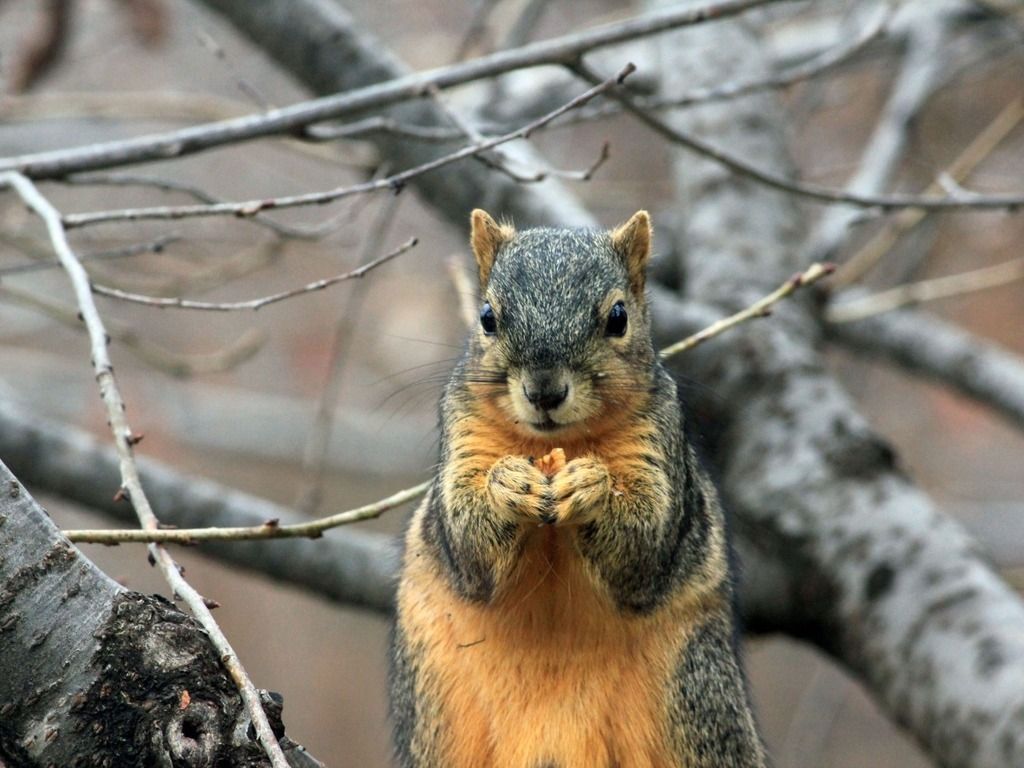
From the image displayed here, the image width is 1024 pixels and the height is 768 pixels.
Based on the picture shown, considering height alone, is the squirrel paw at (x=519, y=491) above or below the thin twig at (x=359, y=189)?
below

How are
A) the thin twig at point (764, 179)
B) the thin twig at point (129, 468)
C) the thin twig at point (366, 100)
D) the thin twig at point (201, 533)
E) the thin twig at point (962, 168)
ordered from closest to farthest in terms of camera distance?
the thin twig at point (129, 468), the thin twig at point (201, 533), the thin twig at point (366, 100), the thin twig at point (764, 179), the thin twig at point (962, 168)

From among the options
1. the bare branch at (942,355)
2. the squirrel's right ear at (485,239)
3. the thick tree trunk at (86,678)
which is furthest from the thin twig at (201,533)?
the bare branch at (942,355)

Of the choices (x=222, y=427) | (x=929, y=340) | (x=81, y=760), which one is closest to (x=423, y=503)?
(x=81, y=760)

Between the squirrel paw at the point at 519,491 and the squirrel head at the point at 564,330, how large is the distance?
80mm

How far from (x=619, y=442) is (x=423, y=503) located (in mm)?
543

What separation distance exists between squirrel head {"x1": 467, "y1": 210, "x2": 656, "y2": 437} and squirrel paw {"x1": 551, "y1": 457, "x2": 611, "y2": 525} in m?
0.08

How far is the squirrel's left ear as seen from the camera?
2.51 meters

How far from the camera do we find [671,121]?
5.08m

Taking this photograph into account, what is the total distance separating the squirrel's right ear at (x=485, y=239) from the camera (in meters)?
2.55

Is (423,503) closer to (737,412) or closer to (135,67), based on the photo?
(737,412)

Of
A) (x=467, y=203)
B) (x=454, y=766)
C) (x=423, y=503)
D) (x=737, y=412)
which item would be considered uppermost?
(x=467, y=203)

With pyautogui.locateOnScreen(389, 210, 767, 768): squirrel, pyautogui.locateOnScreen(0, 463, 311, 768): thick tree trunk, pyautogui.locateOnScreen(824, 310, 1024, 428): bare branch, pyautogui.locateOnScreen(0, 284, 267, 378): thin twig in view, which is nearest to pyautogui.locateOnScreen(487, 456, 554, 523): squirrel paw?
pyautogui.locateOnScreen(389, 210, 767, 768): squirrel

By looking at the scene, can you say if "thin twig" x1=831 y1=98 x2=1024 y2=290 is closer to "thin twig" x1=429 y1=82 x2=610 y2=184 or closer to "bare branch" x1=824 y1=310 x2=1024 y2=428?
"bare branch" x1=824 y1=310 x2=1024 y2=428

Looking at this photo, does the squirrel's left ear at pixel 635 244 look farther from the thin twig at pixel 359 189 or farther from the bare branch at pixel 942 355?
the bare branch at pixel 942 355
